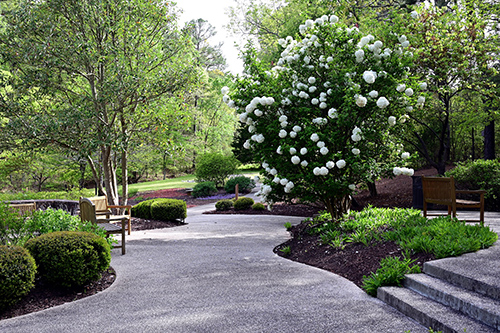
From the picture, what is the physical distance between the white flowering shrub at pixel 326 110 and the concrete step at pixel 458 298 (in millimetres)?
2682

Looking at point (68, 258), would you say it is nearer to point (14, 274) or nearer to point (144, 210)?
point (14, 274)

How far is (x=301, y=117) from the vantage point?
6945 millimetres

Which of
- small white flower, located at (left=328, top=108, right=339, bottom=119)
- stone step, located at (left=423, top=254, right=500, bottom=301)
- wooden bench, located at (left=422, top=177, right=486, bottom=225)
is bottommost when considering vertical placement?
stone step, located at (left=423, top=254, right=500, bottom=301)

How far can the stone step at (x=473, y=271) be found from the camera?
3295 mm

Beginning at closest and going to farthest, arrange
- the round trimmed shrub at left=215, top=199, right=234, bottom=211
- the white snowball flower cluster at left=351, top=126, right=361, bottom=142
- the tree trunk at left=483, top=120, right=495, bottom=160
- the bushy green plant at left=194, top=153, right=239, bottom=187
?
the white snowball flower cluster at left=351, top=126, right=361, bottom=142 → the round trimmed shrub at left=215, top=199, right=234, bottom=211 → the tree trunk at left=483, top=120, right=495, bottom=160 → the bushy green plant at left=194, top=153, right=239, bottom=187

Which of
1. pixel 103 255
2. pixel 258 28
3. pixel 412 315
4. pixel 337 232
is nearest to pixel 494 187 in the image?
pixel 337 232

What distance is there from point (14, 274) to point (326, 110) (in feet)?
18.0

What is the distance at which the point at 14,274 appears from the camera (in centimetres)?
379

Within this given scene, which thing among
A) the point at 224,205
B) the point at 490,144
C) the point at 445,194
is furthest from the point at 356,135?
the point at 490,144

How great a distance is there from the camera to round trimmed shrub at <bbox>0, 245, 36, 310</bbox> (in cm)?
372

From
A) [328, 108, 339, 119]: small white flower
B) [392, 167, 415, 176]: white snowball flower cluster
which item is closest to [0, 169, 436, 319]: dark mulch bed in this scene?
[392, 167, 415, 176]: white snowball flower cluster

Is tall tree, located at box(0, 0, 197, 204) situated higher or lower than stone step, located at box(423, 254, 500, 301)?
higher

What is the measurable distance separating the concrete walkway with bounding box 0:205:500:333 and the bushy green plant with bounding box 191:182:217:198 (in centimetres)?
1488

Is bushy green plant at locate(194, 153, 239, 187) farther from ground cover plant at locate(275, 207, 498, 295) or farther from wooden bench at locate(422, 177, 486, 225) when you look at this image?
wooden bench at locate(422, 177, 486, 225)
